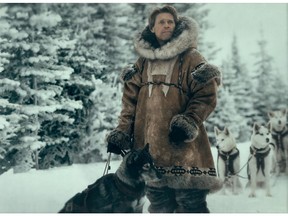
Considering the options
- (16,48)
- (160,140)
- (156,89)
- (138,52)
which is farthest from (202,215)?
(16,48)

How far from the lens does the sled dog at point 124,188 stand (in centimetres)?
329

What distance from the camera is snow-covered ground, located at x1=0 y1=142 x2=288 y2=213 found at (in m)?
3.57

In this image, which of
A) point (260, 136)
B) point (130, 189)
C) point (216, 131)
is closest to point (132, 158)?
point (130, 189)

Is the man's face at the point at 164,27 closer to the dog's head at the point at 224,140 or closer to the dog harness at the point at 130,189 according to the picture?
the dog's head at the point at 224,140

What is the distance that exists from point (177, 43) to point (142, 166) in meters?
0.98

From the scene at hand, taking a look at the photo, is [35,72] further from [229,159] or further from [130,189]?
[229,159]

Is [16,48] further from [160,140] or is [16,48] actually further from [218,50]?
[218,50]

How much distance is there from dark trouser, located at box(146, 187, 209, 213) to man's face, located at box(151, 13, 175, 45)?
1.18m

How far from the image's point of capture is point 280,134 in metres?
3.82

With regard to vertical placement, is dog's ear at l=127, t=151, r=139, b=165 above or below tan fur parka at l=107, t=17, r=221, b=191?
below

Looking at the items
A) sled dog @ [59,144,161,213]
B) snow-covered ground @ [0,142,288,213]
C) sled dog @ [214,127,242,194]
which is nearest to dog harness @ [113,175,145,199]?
sled dog @ [59,144,161,213]

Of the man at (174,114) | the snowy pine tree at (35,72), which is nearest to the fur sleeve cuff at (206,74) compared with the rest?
the man at (174,114)

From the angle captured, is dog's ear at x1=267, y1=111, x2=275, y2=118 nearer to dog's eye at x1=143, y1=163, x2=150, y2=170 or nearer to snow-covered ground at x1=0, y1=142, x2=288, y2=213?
snow-covered ground at x1=0, y1=142, x2=288, y2=213

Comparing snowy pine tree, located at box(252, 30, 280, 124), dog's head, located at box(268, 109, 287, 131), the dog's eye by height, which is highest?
snowy pine tree, located at box(252, 30, 280, 124)
